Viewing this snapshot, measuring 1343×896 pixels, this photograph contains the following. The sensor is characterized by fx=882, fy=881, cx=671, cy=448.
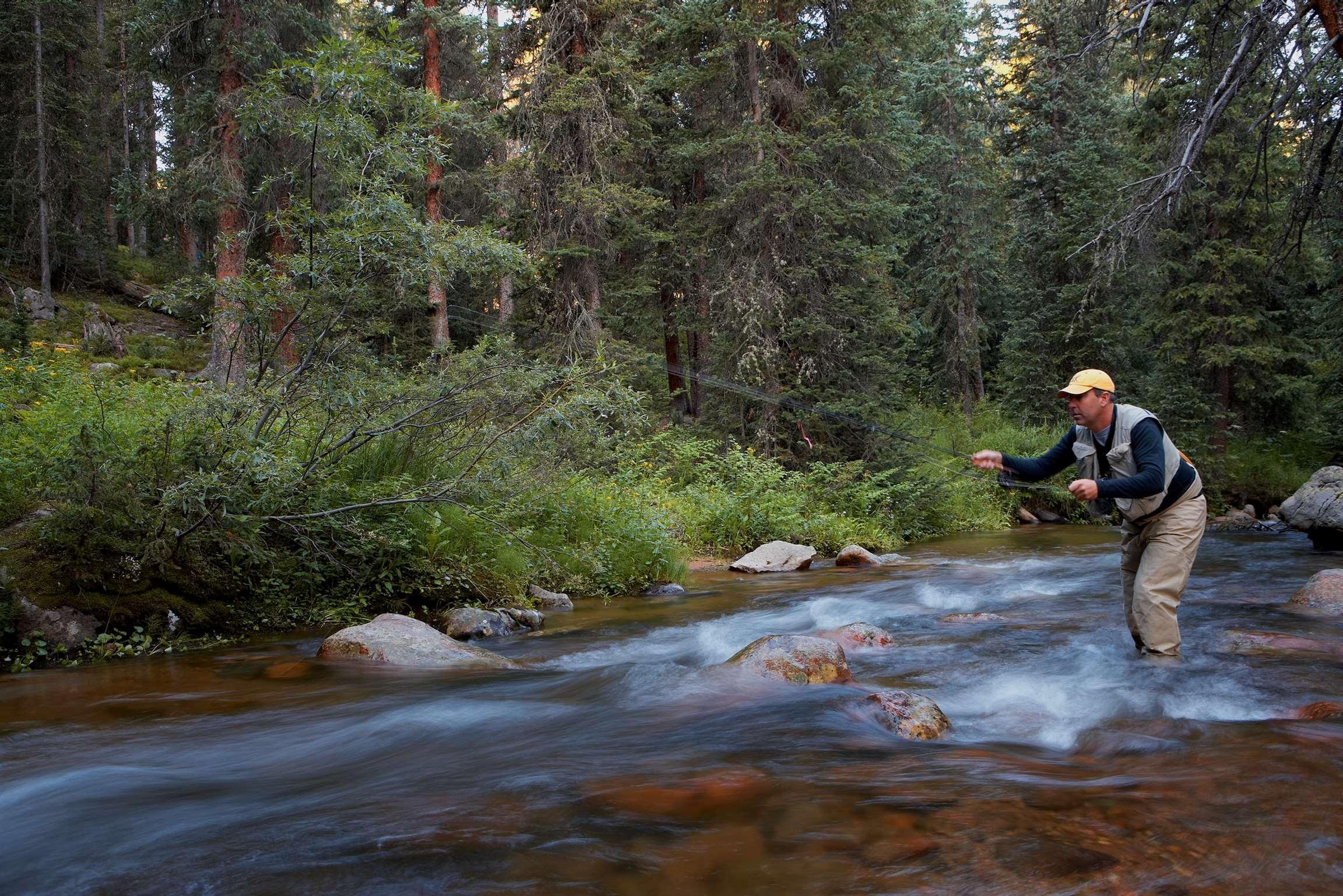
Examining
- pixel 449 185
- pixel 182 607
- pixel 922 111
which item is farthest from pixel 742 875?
pixel 922 111

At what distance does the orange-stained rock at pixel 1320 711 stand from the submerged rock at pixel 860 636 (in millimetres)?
3026

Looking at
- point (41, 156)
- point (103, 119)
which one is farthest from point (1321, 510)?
point (103, 119)

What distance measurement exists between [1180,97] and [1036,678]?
16.9 meters

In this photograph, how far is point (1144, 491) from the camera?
5453mm

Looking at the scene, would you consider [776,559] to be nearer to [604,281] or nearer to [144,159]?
[604,281]

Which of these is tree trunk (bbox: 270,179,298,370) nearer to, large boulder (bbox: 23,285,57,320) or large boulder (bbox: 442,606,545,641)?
large boulder (bbox: 442,606,545,641)

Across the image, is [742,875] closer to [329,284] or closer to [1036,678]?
[1036,678]

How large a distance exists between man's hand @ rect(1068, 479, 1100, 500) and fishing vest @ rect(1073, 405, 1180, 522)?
26 cm

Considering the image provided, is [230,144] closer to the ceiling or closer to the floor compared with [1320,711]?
closer to the ceiling

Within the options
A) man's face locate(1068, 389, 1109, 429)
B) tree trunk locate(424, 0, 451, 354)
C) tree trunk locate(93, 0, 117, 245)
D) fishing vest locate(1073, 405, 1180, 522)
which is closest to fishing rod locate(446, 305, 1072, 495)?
tree trunk locate(424, 0, 451, 354)

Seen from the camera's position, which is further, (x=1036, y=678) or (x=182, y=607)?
(x=182, y=607)

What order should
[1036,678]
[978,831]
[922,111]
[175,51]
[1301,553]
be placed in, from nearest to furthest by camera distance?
[978,831] → [1036,678] → [1301,553] → [175,51] → [922,111]

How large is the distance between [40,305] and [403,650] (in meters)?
25.6

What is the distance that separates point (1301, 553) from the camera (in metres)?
13.2
